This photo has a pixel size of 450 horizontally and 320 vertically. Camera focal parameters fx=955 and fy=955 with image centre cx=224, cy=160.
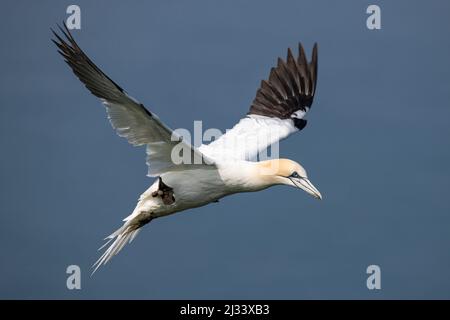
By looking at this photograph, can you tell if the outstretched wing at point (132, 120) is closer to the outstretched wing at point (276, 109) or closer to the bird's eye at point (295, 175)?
the bird's eye at point (295, 175)

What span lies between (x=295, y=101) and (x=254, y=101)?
68 centimetres

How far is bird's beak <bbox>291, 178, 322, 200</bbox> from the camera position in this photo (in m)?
12.7

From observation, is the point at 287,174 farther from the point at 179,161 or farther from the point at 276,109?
the point at 276,109

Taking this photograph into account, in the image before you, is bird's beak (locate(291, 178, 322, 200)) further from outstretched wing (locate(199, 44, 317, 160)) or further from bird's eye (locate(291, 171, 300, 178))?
outstretched wing (locate(199, 44, 317, 160))

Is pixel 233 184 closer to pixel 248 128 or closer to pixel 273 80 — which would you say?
pixel 248 128

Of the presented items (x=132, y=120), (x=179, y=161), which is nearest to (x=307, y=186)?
(x=179, y=161)

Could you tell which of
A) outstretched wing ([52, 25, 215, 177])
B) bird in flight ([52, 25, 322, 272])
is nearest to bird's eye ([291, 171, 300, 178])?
bird in flight ([52, 25, 322, 272])

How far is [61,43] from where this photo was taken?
1163 cm

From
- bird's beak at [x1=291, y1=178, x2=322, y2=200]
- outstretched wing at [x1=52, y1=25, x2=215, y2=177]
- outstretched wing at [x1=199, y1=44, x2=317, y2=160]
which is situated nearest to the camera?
outstretched wing at [x1=52, y1=25, x2=215, y2=177]

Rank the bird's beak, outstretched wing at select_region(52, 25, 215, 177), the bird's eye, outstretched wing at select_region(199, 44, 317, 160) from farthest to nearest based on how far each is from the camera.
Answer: outstretched wing at select_region(199, 44, 317, 160), the bird's eye, the bird's beak, outstretched wing at select_region(52, 25, 215, 177)

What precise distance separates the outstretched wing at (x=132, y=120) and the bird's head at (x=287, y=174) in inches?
30.7

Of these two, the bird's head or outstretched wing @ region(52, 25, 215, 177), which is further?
the bird's head

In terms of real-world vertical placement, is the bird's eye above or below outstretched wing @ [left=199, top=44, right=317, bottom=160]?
below

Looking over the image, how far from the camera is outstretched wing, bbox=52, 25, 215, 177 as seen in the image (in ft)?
37.4
